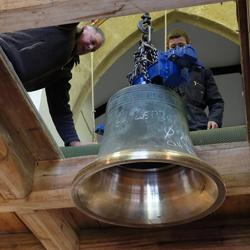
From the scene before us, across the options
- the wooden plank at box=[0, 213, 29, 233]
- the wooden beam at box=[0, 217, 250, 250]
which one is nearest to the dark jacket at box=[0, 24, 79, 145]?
the wooden plank at box=[0, 213, 29, 233]

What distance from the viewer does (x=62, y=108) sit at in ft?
9.19

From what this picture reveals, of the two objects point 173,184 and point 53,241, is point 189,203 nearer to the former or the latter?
point 173,184

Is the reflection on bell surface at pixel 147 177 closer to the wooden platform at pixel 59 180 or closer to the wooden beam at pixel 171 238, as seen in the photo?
the wooden platform at pixel 59 180

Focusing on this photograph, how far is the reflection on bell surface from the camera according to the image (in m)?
1.55

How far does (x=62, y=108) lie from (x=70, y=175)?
847 millimetres

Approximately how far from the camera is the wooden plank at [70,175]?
1.89 metres

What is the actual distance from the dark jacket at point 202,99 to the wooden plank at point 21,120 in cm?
113

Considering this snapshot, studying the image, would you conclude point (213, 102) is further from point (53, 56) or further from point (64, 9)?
point (64, 9)

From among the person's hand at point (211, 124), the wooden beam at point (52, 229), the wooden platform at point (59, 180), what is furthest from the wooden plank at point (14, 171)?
the person's hand at point (211, 124)

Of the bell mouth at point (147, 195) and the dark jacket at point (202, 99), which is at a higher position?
the dark jacket at point (202, 99)

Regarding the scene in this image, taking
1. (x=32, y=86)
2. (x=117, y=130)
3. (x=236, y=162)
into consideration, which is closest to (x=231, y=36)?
(x=32, y=86)

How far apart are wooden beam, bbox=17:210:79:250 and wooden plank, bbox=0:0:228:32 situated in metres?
0.86

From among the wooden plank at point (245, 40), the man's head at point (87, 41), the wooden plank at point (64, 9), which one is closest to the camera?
the wooden plank at point (64, 9)

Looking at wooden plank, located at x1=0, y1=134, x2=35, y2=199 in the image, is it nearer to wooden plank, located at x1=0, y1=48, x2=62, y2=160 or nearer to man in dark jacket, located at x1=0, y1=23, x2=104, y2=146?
wooden plank, located at x1=0, y1=48, x2=62, y2=160
